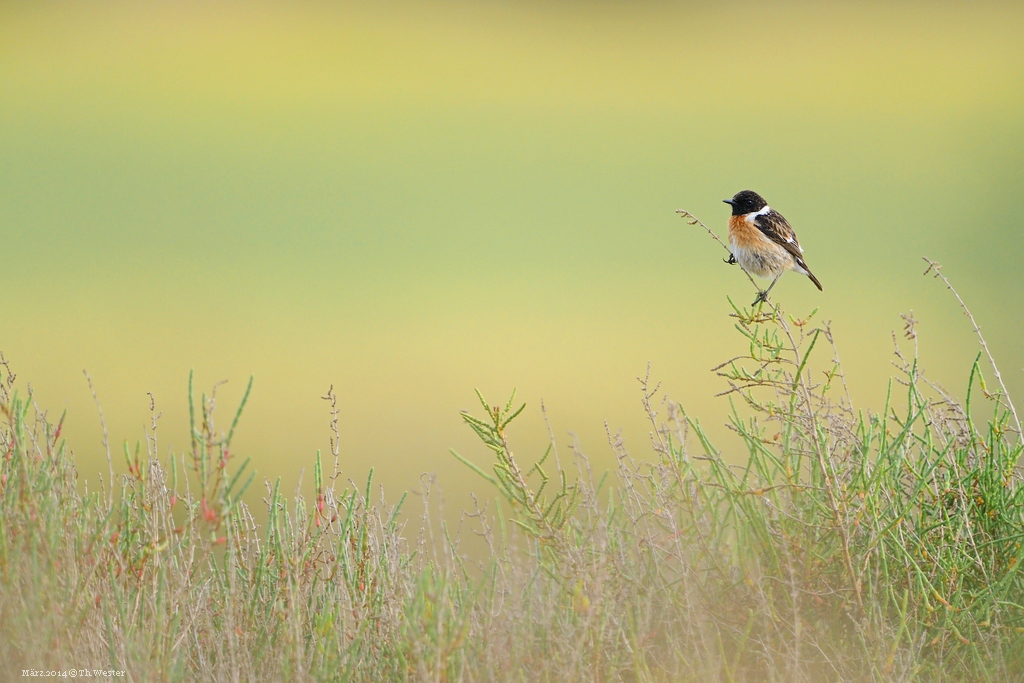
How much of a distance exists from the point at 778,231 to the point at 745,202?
1.26 feet

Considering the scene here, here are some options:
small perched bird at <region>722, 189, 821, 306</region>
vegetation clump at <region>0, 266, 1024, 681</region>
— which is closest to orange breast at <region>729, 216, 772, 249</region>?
small perched bird at <region>722, 189, 821, 306</region>

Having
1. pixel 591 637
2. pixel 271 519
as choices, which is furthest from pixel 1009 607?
pixel 271 519

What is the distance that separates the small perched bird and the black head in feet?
0.14

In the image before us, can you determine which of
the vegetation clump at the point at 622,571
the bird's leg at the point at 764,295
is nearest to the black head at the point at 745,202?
the bird's leg at the point at 764,295

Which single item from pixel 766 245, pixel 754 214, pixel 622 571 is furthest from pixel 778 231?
pixel 622 571

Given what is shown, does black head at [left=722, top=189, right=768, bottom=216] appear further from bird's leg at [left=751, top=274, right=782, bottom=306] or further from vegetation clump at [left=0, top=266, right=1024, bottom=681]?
vegetation clump at [left=0, top=266, right=1024, bottom=681]

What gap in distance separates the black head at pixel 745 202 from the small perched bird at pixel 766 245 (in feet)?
0.14

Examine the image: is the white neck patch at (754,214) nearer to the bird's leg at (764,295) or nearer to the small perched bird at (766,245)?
the small perched bird at (766,245)

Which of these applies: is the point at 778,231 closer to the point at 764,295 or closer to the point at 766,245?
the point at 766,245

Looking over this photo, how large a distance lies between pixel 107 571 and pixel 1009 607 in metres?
3.46

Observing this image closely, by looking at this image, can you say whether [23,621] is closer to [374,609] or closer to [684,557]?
[374,609]

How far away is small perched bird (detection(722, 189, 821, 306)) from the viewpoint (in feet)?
17.6

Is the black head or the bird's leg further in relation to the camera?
the black head

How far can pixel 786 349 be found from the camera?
361 centimetres
